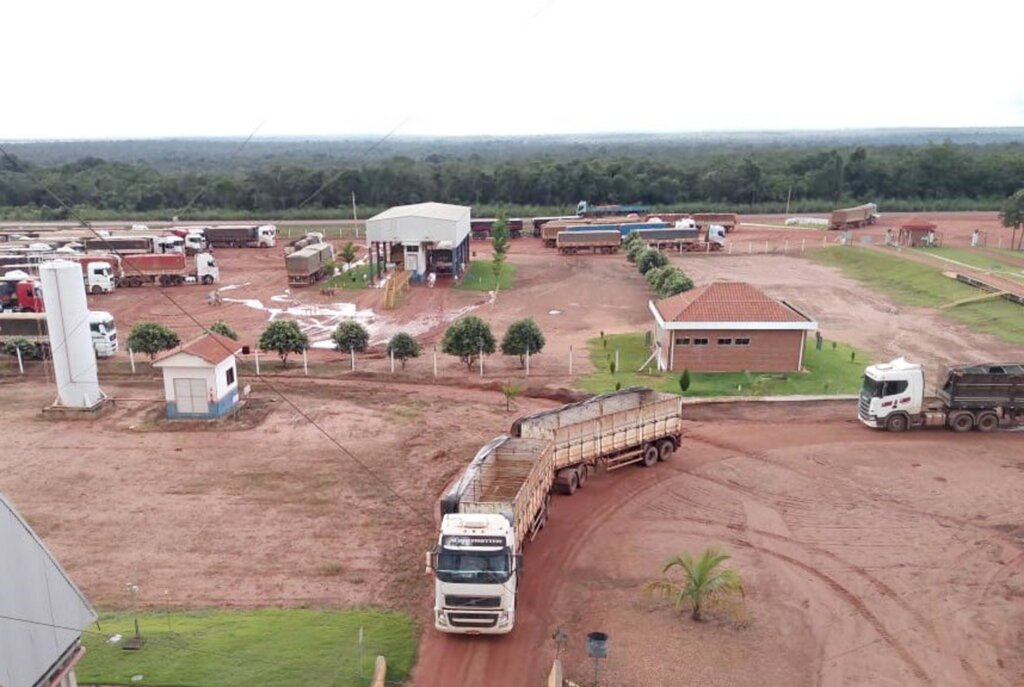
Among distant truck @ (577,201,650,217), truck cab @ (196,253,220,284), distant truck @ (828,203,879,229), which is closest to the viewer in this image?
truck cab @ (196,253,220,284)

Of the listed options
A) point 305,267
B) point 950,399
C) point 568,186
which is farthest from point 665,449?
point 568,186

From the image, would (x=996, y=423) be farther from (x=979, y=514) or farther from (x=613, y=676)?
(x=613, y=676)

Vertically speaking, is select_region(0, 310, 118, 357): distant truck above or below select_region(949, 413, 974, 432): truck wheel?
above

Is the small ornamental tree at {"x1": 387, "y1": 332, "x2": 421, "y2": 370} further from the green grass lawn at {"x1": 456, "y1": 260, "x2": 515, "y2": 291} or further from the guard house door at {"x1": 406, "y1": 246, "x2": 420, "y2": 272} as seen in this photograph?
the guard house door at {"x1": 406, "y1": 246, "x2": 420, "y2": 272}

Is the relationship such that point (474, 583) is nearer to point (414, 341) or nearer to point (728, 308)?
point (414, 341)

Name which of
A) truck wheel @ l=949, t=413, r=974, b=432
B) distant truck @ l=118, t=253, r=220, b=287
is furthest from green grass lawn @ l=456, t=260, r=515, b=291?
truck wheel @ l=949, t=413, r=974, b=432
